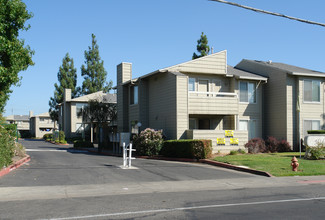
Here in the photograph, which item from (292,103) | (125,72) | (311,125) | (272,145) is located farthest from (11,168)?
(311,125)

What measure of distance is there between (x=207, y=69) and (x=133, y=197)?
56.8 feet

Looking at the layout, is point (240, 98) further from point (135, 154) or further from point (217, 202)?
point (217, 202)

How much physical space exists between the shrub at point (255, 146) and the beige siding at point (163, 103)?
498 cm

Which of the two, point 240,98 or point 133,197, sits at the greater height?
point 240,98

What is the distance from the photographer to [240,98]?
27.1 meters

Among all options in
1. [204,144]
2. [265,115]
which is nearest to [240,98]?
[265,115]

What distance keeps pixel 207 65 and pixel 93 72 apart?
4322 centimetres

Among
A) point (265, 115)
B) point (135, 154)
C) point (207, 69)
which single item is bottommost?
point (135, 154)

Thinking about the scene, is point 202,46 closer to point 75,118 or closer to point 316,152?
point 75,118

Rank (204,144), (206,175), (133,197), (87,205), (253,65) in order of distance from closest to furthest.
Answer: (87,205) → (133,197) → (206,175) → (204,144) → (253,65)

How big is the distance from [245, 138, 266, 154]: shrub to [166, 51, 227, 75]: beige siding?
18.1 ft

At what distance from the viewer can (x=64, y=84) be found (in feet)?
210

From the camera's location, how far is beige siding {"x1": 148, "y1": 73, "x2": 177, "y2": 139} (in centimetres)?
2441

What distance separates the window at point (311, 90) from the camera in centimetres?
2672
